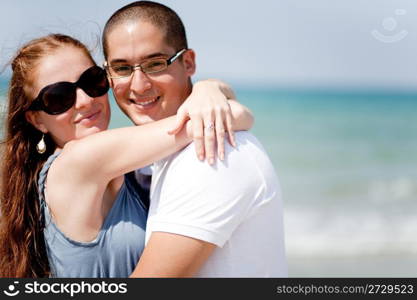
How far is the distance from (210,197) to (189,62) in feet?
4.94

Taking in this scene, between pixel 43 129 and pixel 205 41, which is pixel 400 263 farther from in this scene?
pixel 205 41

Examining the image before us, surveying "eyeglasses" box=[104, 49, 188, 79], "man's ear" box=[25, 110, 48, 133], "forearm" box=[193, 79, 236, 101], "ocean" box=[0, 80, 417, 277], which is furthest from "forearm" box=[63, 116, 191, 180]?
"ocean" box=[0, 80, 417, 277]

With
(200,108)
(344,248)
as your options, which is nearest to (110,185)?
(200,108)

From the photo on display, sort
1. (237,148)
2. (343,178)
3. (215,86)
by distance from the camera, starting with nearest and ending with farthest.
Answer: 1. (237,148)
2. (215,86)
3. (343,178)

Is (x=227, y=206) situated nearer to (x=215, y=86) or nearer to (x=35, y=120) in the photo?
(x=215, y=86)

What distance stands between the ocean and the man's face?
723 cm

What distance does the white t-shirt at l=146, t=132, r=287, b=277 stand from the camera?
276 cm

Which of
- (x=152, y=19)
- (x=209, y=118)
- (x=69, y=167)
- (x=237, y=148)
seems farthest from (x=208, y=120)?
(x=152, y=19)

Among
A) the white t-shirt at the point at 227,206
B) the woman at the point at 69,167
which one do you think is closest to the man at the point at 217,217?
the white t-shirt at the point at 227,206

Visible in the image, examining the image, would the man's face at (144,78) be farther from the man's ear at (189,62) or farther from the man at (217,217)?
the man at (217,217)

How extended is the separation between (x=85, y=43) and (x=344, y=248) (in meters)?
9.14

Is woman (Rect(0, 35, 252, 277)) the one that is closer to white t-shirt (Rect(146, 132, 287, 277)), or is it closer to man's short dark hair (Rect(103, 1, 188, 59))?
white t-shirt (Rect(146, 132, 287, 277))

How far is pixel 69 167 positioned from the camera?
309 cm

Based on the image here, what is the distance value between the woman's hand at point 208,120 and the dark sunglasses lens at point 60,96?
0.90 meters
